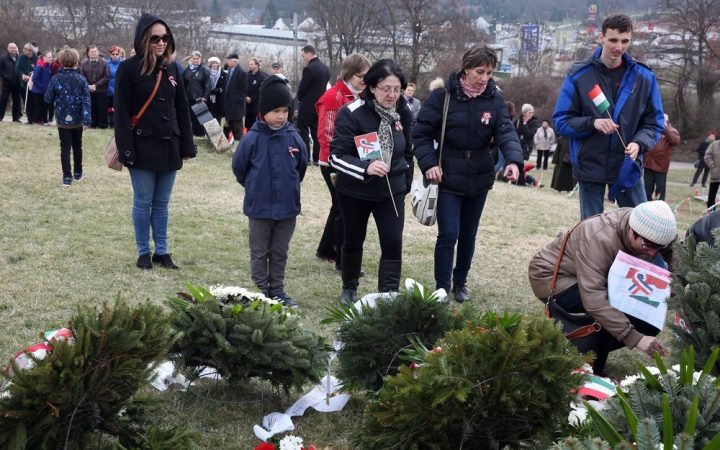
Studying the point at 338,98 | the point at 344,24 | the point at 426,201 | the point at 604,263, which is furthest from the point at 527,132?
the point at 344,24

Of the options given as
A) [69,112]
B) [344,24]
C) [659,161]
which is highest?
[344,24]

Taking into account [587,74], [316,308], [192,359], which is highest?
[587,74]

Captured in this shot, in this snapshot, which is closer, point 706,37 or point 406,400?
point 406,400

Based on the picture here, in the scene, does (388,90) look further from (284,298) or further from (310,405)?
(310,405)

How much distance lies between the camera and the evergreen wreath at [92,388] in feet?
7.91

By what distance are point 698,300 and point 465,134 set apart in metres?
2.54

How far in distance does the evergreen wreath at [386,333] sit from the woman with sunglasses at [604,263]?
869 millimetres

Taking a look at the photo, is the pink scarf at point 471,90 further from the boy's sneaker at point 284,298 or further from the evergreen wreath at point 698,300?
the evergreen wreath at point 698,300

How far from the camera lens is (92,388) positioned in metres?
2.51

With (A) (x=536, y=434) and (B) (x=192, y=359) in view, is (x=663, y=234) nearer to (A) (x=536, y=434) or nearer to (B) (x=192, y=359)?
(A) (x=536, y=434)

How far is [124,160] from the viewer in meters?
5.39

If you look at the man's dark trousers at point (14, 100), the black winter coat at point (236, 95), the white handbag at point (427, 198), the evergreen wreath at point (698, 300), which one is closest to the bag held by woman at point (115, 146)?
the white handbag at point (427, 198)

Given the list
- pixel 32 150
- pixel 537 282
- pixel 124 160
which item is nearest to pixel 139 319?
pixel 537 282

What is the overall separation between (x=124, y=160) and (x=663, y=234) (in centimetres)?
376
